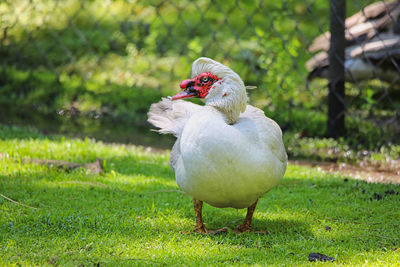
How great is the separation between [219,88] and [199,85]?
132 mm

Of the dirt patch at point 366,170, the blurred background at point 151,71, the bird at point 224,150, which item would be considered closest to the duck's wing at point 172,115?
the bird at point 224,150

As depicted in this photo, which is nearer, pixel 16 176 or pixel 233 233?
pixel 233 233

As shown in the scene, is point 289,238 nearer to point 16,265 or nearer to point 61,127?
point 16,265

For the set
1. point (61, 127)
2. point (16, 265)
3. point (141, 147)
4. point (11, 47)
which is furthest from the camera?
point (11, 47)

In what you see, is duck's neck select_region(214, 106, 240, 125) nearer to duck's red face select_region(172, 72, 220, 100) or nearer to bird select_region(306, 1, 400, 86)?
duck's red face select_region(172, 72, 220, 100)

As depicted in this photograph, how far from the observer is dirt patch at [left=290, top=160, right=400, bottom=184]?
4.96 meters

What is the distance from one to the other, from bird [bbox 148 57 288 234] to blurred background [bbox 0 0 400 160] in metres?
2.62

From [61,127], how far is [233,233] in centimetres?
377

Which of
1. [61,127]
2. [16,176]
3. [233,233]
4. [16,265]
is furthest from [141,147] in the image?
[16,265]

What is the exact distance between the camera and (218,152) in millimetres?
3055

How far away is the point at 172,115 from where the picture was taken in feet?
13.3

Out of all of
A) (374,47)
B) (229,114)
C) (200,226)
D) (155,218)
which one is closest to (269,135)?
(229,114)

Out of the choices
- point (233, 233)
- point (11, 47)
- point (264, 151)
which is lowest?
point (233, 233)

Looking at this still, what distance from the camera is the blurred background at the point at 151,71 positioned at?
6.35 meters
